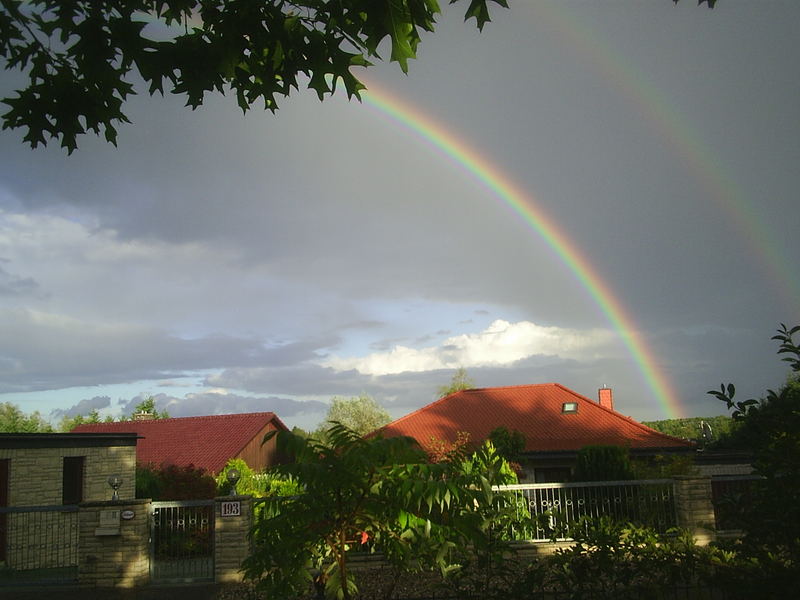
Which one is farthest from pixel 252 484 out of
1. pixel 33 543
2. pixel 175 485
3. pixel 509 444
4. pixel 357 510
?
pixel 357 510

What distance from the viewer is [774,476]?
4371 millimetres

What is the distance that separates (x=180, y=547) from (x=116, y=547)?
318cm

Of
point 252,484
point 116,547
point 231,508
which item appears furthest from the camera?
point 252,484

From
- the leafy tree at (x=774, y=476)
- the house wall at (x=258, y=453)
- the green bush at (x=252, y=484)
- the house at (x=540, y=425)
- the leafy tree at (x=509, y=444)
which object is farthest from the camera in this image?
the house wall at (x=258, y=453)

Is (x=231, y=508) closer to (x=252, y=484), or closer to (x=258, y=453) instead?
(x=252, y=484)

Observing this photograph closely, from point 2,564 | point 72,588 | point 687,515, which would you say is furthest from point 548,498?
point 2,564

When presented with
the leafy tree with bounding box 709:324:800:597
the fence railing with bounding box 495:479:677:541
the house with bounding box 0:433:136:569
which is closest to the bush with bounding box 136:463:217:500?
the house with bounding box 0:433:136:569

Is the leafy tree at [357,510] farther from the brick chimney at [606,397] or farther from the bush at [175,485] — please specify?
the brick chimney at [606,397]

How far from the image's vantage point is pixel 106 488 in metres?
19.7

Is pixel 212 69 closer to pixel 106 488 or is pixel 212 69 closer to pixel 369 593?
pixel 369 593

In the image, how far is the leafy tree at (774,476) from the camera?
4.19m

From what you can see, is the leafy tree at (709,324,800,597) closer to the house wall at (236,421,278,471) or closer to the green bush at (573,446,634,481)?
the green bush at (573,446,634,481)

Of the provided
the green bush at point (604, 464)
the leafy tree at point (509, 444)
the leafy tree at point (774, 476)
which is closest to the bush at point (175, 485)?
the leafy tree at point (509, 444)

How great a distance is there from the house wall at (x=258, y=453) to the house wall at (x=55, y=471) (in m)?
9.52
